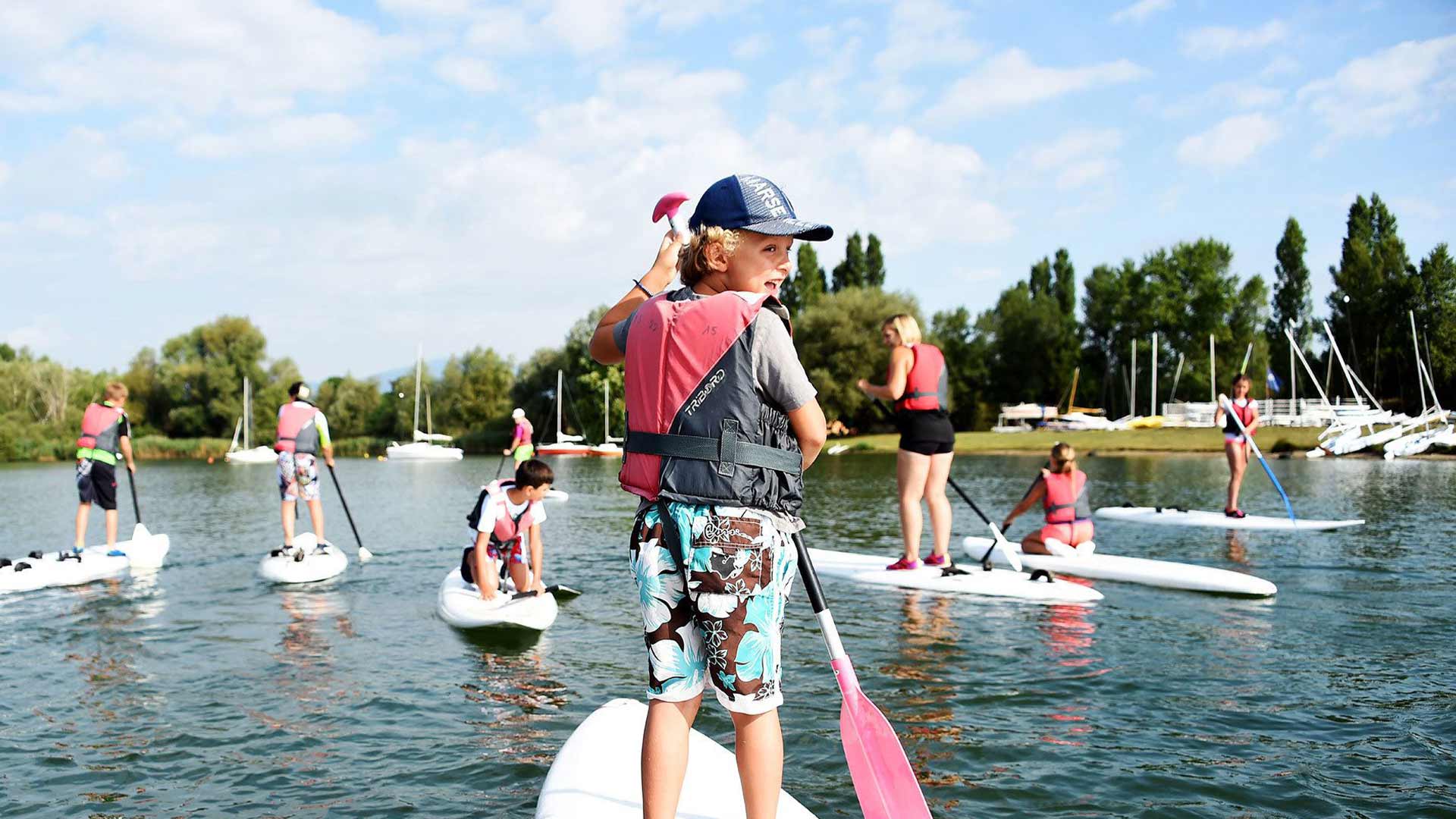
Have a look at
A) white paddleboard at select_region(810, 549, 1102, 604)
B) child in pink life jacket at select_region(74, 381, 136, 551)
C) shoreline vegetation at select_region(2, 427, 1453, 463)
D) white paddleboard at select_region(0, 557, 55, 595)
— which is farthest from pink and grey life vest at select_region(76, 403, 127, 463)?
shoreline vegetation at select_region(2, 427, 1453, 463)

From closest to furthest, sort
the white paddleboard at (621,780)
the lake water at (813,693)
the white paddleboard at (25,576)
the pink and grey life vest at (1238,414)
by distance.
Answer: the white paddleboard at (621,780) < the lake water at (813,693) < the white paddleboard at (25,576) < the pink and grey life vest at (1238,414)

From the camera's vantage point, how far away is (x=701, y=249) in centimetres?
296

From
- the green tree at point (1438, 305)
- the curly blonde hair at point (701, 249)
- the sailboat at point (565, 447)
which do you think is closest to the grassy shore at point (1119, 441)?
the green tree at point (1438, 305)

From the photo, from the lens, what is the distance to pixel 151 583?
10727 millimetres

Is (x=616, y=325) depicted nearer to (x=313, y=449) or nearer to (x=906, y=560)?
(x=906, y=560)

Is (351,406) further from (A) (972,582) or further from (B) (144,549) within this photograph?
(A) (972,582)

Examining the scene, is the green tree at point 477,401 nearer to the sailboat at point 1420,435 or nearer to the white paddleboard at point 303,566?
the sailboat at point 1420,435

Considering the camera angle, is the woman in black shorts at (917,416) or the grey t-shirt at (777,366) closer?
the grey t-shirt at (777,366)

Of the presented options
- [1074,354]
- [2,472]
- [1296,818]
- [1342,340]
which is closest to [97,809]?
[1296,818]

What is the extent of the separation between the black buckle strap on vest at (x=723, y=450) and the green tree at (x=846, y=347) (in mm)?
52079

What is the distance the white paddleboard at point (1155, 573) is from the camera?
29.2 feet

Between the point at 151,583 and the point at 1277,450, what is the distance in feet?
128

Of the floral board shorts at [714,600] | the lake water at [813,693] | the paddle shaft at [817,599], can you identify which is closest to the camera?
the floral board shorts at [714,600]

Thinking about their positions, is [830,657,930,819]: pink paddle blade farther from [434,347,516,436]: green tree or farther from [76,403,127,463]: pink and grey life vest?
[434,347,516,436]: green tree
